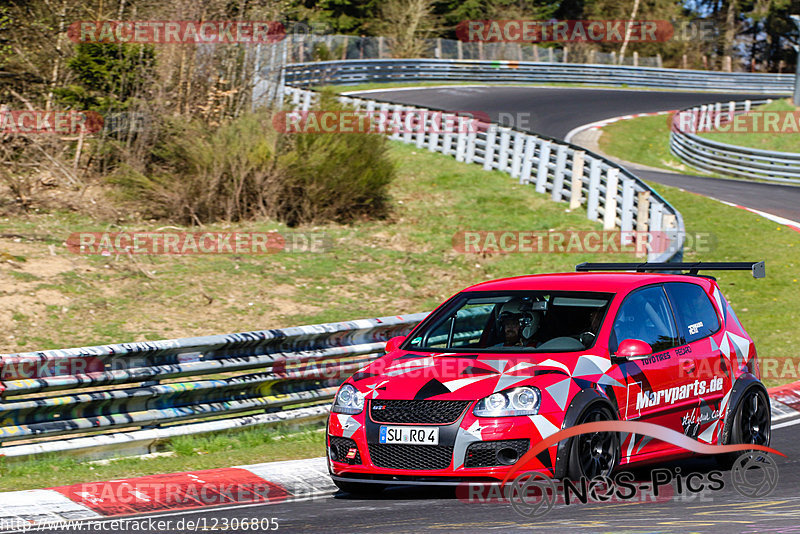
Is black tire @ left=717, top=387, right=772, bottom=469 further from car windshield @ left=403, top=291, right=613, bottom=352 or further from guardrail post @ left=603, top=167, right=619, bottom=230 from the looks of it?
guardrail post @ left=603, top=167, right=619, bottom=230

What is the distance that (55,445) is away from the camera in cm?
774

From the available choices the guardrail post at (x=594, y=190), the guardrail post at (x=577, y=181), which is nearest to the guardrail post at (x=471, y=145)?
the guardrail post at (x=577, y=181)

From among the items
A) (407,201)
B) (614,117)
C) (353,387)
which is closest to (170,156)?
(407,201)

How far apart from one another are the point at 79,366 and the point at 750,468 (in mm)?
5337

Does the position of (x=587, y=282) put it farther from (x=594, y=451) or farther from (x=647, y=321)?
(x=594, y=451)

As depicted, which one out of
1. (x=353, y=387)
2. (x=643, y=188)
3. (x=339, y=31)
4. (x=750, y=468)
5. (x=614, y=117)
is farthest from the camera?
(x=339, y=31)

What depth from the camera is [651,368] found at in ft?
23.0

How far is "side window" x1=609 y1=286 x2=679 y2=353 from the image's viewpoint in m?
7.06

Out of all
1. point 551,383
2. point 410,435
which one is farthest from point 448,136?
point 410,435

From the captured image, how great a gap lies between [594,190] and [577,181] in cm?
89

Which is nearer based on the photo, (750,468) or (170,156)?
(750,468)

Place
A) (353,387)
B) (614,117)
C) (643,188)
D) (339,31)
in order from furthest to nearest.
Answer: (339,31) → (614,117) → (643,188) → (353,387)

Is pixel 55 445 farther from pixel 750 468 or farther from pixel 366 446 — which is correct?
pixel 750 468

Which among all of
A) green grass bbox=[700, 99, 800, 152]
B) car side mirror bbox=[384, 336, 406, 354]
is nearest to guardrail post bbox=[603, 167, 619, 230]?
car side mirror bbox=[384, 336, 406, 354]
